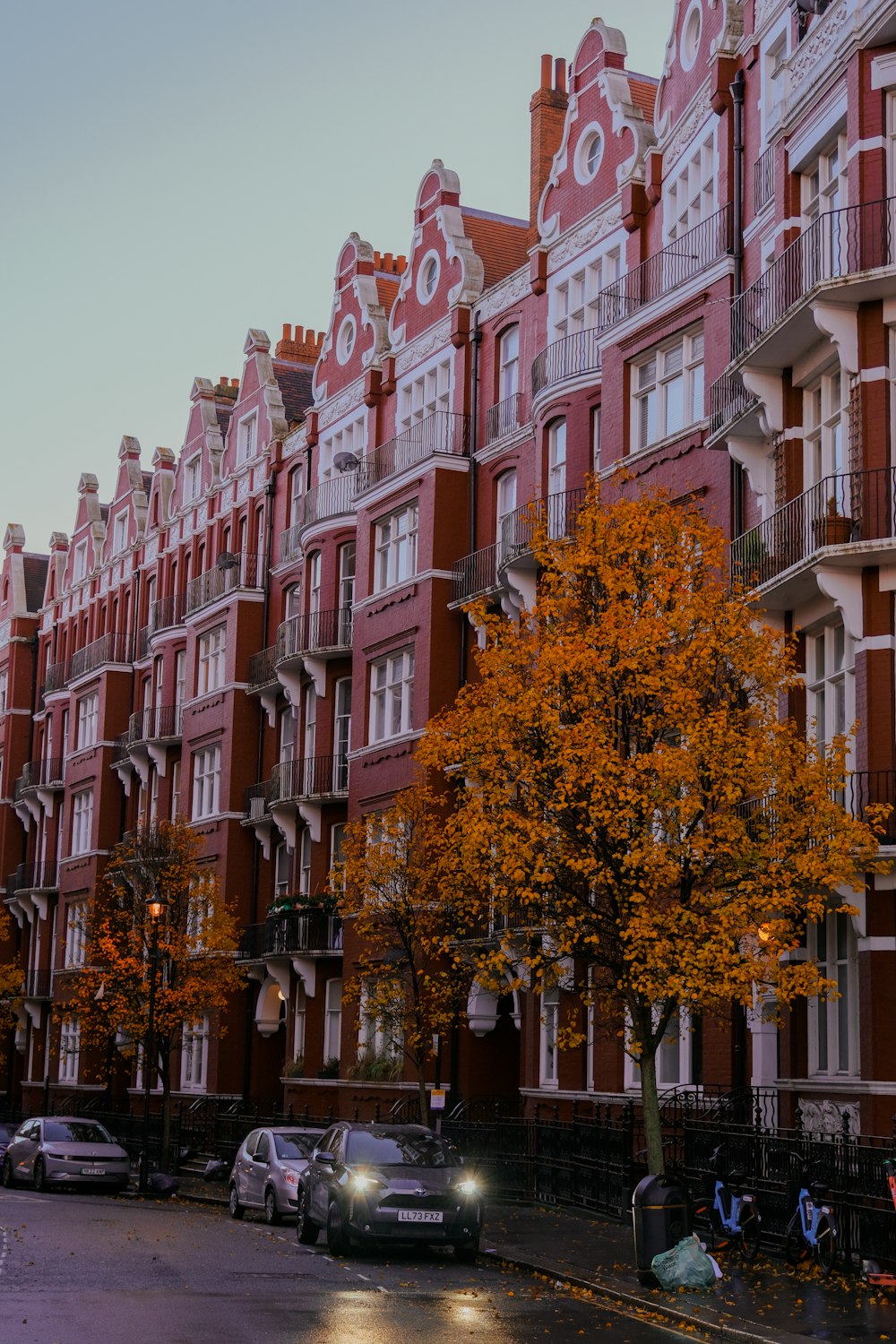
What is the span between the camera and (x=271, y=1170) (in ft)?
88.8

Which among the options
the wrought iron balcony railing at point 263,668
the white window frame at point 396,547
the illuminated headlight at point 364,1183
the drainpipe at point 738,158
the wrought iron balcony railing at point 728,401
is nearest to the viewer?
the illuminated headlight at point 364,1183

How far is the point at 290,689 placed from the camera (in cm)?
4691

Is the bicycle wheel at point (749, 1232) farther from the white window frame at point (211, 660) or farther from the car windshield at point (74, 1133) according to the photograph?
the white window frame at point (211, 660)

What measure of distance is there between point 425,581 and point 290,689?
8312 mm

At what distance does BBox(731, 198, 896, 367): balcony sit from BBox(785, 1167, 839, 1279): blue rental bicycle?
36.9 feet

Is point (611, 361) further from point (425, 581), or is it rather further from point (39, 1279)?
point (39, 1279)

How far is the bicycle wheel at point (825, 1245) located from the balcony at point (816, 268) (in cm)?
1154

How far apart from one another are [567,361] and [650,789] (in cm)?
1588

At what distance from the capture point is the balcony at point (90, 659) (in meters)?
62.5

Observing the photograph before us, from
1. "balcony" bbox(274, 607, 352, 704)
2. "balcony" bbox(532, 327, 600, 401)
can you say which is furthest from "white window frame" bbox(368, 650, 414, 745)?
"balcony" bbox(532, 327, 600, 401)

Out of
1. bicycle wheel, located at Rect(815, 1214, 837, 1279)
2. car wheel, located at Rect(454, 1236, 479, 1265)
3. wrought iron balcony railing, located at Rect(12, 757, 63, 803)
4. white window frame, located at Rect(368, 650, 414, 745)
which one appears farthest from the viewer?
wrought iron balcony railing, located at Rect(12, 757, 63, 803)

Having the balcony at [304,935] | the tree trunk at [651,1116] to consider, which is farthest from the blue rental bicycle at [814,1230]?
the balcony at [304,935]

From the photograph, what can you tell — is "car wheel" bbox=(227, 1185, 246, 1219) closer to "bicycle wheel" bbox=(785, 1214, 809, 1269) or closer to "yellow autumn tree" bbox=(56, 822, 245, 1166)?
"bicycle wheel" bbox=(785, 1214, 809, 1269)

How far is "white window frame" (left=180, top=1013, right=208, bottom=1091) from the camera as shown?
49.2m
